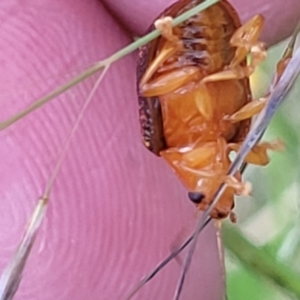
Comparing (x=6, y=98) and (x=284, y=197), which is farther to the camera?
(x=284, y=197)

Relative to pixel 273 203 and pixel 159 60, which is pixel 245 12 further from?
pixel 273 203

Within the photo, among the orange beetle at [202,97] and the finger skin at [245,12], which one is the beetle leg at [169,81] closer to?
the orange beetle at [202,97]

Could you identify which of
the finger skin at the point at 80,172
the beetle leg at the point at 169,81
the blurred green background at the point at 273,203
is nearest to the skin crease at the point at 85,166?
the finger skin at the point at 80,172

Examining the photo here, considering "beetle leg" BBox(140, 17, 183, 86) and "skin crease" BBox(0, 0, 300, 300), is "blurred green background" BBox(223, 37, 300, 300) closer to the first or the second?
"skin crease" BBox(0, 0, 300, 300)

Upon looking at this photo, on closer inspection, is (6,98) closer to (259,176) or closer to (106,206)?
(106,206)

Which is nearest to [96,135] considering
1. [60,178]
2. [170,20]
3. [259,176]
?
[60,178]
